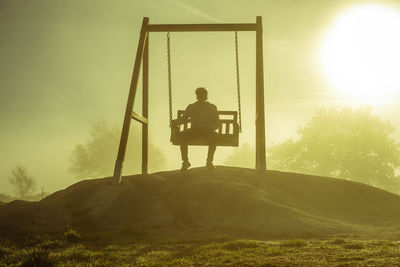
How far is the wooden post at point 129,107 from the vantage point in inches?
444

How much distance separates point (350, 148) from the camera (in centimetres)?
3959

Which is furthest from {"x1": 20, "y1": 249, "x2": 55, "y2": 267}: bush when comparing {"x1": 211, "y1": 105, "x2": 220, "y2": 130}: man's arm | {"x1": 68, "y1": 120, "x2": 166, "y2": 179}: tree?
{"x1": 68, "y1": 120, "x2": 166, "y2": 179}: tree

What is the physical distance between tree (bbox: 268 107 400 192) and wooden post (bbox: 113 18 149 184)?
3110 cm

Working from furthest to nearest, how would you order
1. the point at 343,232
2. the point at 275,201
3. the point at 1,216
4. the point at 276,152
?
the point at 276,152 → the point at 275,201 → the point at 1,216 → the point at 343,232

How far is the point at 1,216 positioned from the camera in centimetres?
938

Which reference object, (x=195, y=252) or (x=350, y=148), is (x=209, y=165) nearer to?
(x=195, y=252)

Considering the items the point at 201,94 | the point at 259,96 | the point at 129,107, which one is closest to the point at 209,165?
the point at 201,94

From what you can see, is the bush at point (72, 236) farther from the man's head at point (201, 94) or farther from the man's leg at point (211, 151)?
the man's head at point (201, 94)

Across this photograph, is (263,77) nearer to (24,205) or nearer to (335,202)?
(335,202)

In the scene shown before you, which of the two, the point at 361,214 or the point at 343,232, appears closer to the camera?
the point at 343,232

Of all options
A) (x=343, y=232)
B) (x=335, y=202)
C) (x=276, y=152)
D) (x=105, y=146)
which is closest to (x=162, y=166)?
(x=105, y=146)

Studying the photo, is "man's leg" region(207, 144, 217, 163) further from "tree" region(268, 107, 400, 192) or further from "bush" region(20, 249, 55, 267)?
"tree" region(268, 107, 400, 192)

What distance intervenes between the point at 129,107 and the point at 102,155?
160 ft

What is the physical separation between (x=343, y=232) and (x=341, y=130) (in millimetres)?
34614
